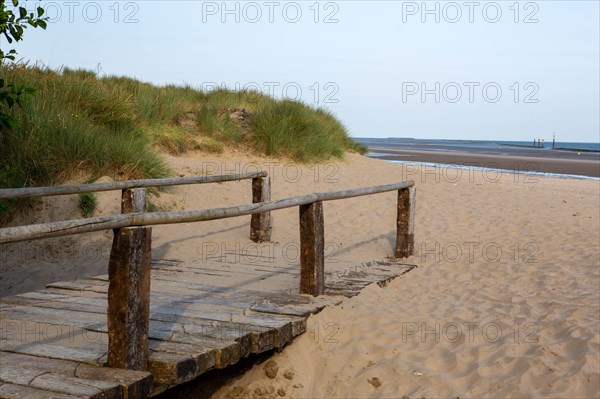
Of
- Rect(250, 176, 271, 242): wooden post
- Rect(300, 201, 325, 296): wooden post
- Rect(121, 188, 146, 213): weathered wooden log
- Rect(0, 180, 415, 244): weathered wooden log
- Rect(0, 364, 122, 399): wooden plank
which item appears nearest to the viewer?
Rect(0, 180, 415, 244): weathered wooden log

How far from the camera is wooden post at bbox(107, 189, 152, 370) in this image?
352cm

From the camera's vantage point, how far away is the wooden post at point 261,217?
809 centimetres

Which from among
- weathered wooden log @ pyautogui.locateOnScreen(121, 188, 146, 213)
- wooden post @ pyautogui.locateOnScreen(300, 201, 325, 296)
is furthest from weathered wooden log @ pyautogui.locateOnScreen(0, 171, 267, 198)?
wooden post @ pyautogui.locateOnScreen(300, 201, 325, 296)

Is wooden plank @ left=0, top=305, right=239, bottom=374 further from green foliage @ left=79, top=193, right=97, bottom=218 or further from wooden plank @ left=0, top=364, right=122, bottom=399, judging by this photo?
green foliage @ left=79, top=193, right=97, bottom=218

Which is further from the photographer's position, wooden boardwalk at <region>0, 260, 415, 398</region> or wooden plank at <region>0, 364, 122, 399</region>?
wooden boardwalk at <region>0, 260, 415, 398</region>

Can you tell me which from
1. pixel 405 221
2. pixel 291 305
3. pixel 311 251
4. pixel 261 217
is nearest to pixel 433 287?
pixel 405 221

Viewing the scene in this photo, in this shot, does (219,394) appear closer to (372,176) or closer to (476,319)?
(476,319)

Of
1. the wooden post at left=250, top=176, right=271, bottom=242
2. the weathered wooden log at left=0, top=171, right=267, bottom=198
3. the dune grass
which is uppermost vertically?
the dune grass

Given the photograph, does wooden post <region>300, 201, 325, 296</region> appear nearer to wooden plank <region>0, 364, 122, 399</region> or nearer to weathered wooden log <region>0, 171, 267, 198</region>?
weathered wooden log <region>0, 171, 267, 198</region>

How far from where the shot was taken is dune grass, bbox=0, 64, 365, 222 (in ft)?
29.7

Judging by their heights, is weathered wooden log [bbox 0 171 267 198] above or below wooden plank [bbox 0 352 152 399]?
above

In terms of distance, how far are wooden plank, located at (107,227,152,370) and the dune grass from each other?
354cm

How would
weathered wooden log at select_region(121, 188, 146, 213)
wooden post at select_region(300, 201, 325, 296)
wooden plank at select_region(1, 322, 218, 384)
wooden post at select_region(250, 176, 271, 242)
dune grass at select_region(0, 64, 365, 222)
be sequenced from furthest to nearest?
dune grass at select_region(0, 64, 365, 222), wooden post at select_region(250, 176, 271, 242), weathered wooden log at select_region(121, 188, 146, 213), wooden post at select_region(300, 201, 325, 296), wooden plank at select_region(1, 322, 218, 384)

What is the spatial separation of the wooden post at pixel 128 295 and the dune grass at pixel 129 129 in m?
3.54
